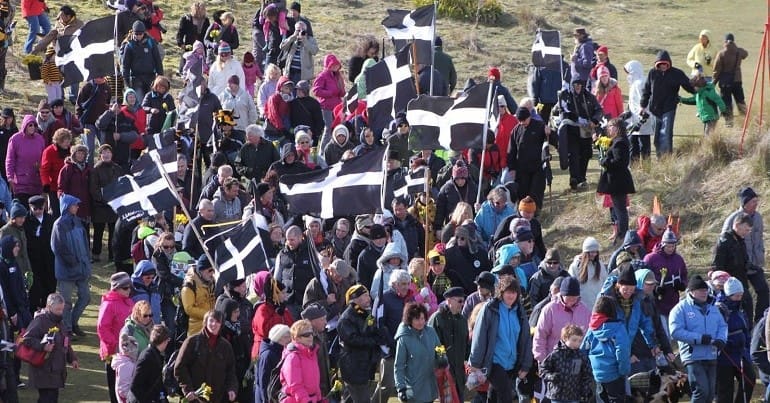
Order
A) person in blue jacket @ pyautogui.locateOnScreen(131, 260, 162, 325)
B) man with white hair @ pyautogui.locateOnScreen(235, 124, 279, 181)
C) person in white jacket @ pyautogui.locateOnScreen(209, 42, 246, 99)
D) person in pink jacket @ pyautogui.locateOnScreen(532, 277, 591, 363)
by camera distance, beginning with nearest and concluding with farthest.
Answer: person in pink jacket @ pyautogui.locateOnScreen(532, 277, 591, 363), person in blue jacket @ pyautogui.locateOnScreen(131, 260, 162, 325), man with white hair @ pyautogui.locateOnScreen(235, 124, 279, 181), person in white jacket @ pyautogui.locateOnScreen(209, 42, 246, 99)

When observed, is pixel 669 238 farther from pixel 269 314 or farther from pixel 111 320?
pixel 111 320

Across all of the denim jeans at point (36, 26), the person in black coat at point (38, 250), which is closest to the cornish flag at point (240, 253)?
the person in black coat at point (38, 250)

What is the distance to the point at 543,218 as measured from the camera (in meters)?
25.0

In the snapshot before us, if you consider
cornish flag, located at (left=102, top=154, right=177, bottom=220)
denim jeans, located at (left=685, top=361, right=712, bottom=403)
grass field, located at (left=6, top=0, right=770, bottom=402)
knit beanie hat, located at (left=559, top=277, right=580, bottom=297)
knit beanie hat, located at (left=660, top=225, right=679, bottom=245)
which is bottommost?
grass field, located at (left=6, top=0, right=770, bottom=402)

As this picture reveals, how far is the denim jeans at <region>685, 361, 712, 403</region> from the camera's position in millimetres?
17375

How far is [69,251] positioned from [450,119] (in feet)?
17.7

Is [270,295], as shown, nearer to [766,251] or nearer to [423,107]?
Answer: [423,107]

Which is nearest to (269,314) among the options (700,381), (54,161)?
(700,381)

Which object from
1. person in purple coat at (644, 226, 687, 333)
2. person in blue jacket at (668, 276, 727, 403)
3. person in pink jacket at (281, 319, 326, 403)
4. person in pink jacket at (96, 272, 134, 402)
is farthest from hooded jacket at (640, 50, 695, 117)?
person in pink jacket at (281, 319, 326, 403)

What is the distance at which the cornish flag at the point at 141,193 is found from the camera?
2108 centimetres

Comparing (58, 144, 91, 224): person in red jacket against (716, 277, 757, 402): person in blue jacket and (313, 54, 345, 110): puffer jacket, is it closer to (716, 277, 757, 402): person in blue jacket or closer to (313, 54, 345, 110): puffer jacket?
(313, 54, 345, 110): puffer jacket

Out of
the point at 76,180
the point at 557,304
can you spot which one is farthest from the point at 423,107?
the point at 557,304

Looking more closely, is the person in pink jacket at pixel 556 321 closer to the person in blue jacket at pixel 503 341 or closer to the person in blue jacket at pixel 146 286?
the person in blue jacket at pixel 503 341

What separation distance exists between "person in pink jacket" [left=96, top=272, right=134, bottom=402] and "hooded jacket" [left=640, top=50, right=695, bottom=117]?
10.5m
